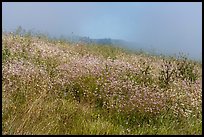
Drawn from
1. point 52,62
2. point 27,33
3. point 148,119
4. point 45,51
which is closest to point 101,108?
point 148,119

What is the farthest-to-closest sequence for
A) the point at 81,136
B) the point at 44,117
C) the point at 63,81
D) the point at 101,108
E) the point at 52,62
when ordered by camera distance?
the point at 52,62 → the point at 63,81 → the point at 101,108 → the point at 44,117 → the point at 81,136

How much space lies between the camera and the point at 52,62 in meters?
8.37

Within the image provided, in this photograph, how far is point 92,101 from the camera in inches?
257

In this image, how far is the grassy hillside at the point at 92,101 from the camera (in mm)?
5391

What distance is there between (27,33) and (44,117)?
6.97 m

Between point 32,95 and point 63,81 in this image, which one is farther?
point 63,81

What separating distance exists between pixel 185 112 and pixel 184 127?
412mm

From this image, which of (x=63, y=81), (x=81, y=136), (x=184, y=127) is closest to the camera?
(x=81, y=136)

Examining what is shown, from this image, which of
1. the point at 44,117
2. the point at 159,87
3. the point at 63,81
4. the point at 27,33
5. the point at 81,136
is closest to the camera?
the point at 81,136

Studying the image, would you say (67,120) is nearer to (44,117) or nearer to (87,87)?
(44,117)

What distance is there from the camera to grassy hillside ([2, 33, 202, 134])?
212 inches

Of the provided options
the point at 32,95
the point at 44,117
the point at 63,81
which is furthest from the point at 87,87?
the point at 44,117

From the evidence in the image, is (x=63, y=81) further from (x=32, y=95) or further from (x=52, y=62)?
(x=52, y=62)

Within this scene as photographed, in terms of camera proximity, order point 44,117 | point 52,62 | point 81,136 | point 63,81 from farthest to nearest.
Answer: point 52,62 → point 63,81 → point 44,117 → point 81,136
